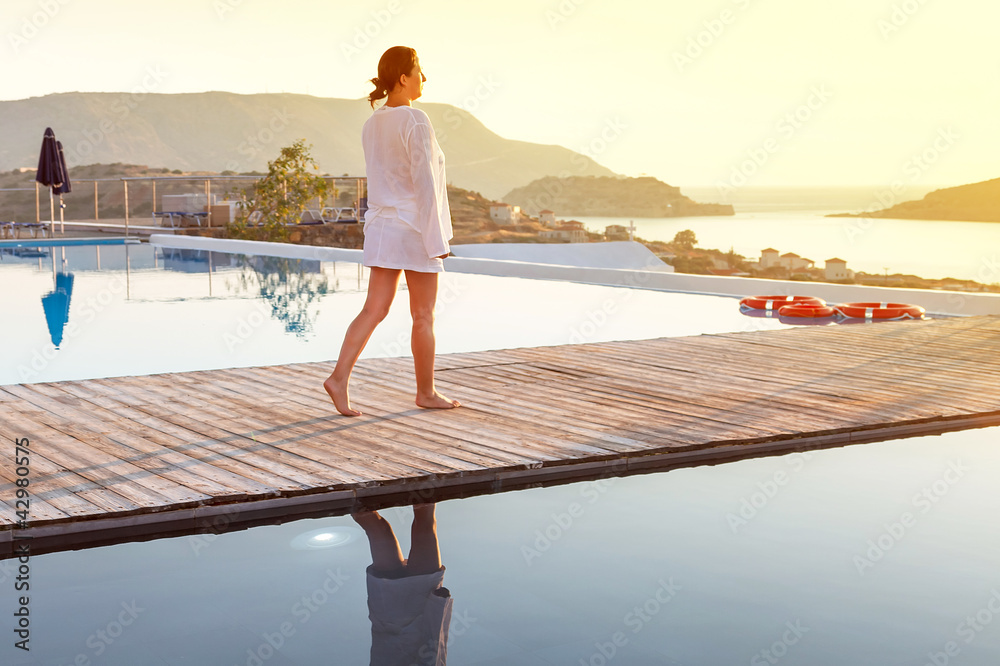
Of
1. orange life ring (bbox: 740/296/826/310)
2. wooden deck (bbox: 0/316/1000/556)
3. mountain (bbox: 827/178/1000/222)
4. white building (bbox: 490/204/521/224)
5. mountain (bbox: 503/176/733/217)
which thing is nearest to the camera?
wooden deck (bbox: 0/316/1000/556)

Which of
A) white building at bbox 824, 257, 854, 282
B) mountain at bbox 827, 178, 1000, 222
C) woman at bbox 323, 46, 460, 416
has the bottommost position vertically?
white building at bbox 824, 257, 854, 282

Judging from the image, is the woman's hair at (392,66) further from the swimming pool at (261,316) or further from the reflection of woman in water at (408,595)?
the swimming pool at (261,316)

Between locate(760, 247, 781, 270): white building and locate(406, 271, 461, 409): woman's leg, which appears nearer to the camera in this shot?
locate(406, 271, 461, 409): woman's leg

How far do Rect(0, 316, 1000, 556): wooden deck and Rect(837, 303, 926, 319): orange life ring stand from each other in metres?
2.34

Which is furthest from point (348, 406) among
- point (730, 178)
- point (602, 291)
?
point (730, 178)

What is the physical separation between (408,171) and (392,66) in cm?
36

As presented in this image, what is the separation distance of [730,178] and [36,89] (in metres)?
14.2

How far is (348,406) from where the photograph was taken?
3.59 metres

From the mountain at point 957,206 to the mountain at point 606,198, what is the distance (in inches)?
549

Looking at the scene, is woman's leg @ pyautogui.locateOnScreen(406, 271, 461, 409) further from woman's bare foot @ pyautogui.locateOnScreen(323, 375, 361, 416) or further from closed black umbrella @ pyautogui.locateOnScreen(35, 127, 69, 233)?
closed black umbrella @ pyautogui.locateOnScreen(35, 127, 69, 233)

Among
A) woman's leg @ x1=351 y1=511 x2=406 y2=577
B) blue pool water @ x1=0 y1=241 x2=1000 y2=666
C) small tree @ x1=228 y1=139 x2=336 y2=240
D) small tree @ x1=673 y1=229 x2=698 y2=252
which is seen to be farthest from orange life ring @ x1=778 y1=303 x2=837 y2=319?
small tree @ x1=673 y1=229 x2=698 y2=252

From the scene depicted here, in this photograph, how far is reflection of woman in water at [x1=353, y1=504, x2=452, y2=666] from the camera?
182 centimetres

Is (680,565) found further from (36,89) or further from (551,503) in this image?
(36,89)

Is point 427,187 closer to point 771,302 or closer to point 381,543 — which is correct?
point 381,543
